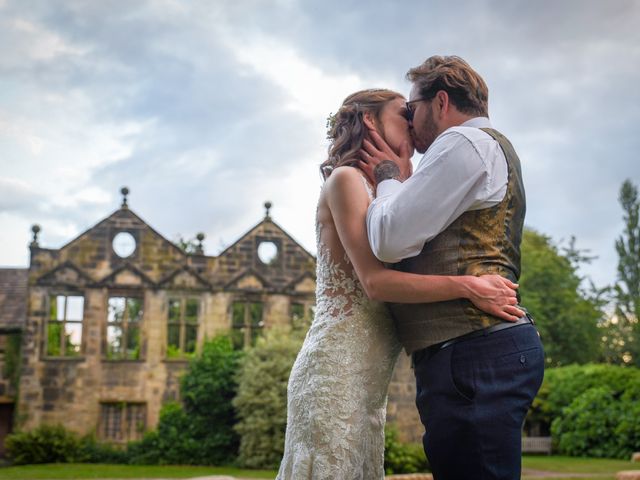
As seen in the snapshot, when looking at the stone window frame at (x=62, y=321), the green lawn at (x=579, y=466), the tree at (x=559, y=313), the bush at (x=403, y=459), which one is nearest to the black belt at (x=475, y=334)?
the green lawn at (x=579, y=466)

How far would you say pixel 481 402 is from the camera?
2844mm

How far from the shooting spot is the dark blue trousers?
285cm

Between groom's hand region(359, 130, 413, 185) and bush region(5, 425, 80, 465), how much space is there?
2031cm

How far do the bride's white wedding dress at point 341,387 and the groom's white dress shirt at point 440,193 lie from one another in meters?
0.45

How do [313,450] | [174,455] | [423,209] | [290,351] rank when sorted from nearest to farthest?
→ 1. [423,209]
2. [313,450]
3. [290,351]
4. [174,455]

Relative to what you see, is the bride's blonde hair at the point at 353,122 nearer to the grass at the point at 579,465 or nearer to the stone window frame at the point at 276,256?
the grass at the point at 579,465

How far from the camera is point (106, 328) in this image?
23.4 meters

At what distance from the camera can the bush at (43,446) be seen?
21.4 metres

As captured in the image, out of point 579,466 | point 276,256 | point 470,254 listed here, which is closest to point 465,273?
point 470,254

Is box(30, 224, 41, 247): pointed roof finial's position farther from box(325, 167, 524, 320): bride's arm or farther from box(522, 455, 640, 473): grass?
box(325, 167, 524, 320): bride's arm

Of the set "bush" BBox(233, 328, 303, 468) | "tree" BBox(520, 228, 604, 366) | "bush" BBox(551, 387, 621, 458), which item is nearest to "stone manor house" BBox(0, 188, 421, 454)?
"bush" BBox(233, 328, 303, 468)

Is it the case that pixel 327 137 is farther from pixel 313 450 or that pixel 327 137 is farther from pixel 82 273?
pixel 82 273

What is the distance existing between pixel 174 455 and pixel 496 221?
20313 mm

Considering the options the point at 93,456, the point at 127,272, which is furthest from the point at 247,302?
the point at 93,456
